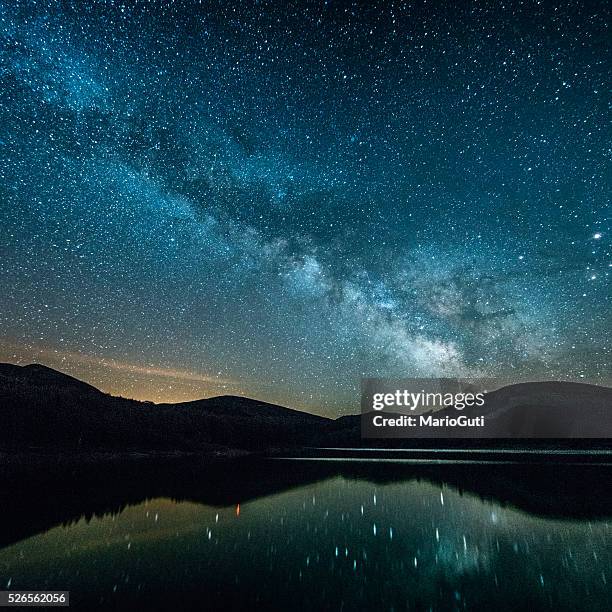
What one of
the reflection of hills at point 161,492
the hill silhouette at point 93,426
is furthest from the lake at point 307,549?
the hill silhouette at point 93,426

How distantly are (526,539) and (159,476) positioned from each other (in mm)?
44493

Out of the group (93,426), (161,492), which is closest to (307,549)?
(161,492)

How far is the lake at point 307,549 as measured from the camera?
529 inches

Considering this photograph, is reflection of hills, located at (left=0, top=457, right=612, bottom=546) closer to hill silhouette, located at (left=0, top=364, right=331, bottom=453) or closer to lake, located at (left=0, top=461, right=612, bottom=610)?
lake, located at (left=0, top=461, right=612, bottom=610)

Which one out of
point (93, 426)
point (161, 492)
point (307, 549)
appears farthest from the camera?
point (93, 426)

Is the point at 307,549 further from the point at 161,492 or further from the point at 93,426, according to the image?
the point at 93,426

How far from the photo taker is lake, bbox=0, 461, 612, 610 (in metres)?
13.4

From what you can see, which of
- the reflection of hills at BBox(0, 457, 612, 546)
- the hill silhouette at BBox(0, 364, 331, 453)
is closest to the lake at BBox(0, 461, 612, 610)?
the reflection of hills at BBox(0, 457, 612, 546)

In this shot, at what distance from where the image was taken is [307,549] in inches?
789

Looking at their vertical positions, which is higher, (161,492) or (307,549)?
(307,549)

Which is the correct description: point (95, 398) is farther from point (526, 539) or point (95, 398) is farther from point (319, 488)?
point (526, 539)

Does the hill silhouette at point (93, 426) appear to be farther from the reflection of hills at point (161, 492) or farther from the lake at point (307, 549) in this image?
the lake at point (307, 549)

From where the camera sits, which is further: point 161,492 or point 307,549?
point 161,492

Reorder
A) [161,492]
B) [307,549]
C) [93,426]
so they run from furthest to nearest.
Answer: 1. [93,426]
2. [161,492]
3. [307,549]
